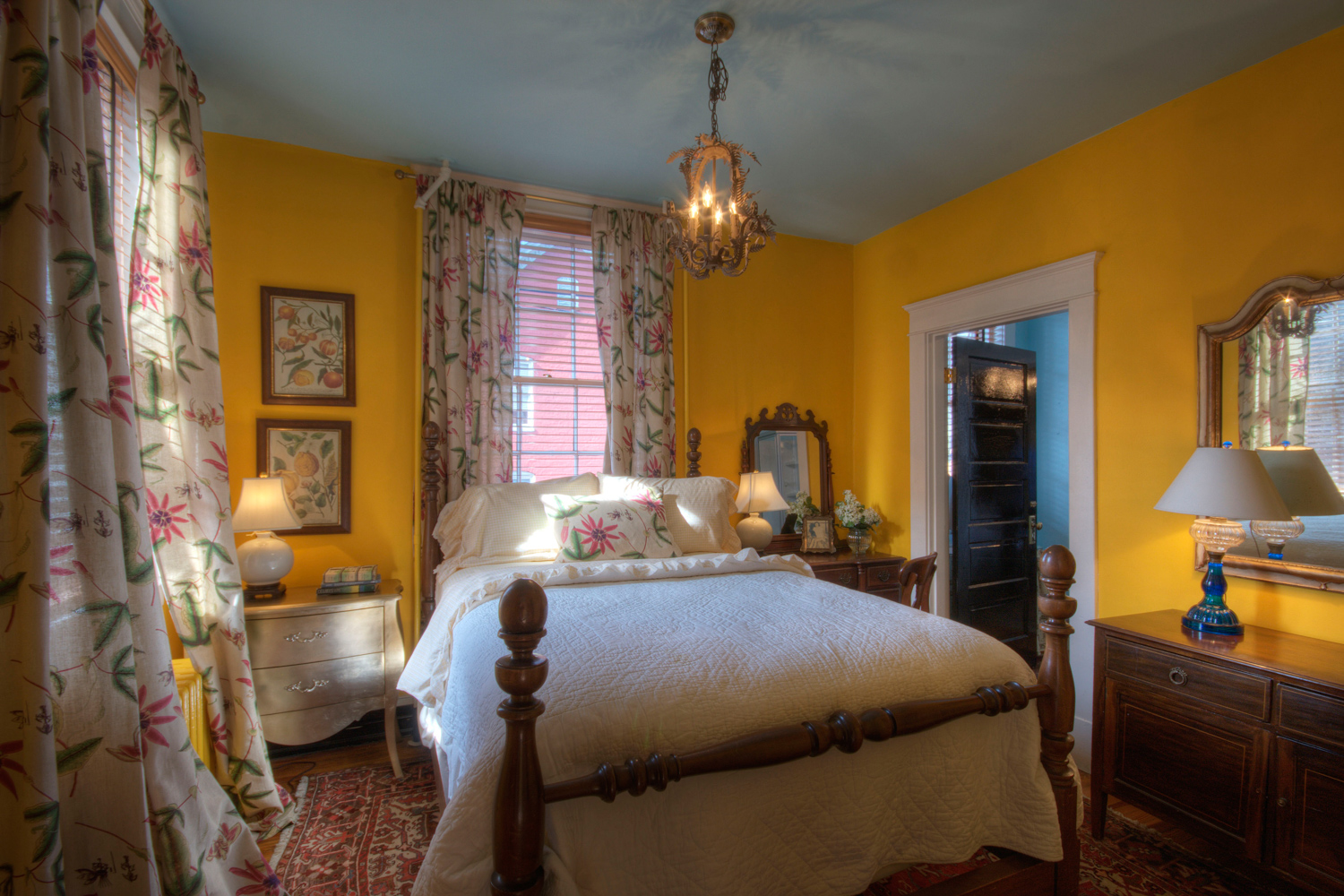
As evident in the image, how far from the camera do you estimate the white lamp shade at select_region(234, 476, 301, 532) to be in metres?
2.50

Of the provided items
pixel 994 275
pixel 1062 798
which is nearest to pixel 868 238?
pixel 994 275

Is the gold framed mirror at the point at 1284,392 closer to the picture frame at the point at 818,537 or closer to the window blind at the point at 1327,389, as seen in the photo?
the window blind at the point at 1327,389

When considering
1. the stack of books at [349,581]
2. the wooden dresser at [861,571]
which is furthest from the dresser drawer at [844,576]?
the stack of books at [349,581]

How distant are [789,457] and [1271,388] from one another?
2216 mm

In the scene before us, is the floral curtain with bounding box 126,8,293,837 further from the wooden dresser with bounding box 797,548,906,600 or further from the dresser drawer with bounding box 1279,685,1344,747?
the dresser drawer with bounding box 1279,685,1344,747

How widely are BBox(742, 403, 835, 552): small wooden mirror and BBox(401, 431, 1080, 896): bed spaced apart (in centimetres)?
199

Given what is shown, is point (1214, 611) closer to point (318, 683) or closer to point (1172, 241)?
point (1172, 241)

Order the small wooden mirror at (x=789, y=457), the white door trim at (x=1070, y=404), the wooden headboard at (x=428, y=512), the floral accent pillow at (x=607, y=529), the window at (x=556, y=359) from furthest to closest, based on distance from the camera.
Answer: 1. the small wooden mirror at (x=789, y=457)
2. the window at (x=556, y=359)
3. the wooden headboard at (x=428, y=512)
4. the white door trim at (x=1070, y=404)
5. the floral accent pillow at (x=607, y=529)

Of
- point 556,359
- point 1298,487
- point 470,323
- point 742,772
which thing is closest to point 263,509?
point 470,323

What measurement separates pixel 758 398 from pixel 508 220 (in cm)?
174

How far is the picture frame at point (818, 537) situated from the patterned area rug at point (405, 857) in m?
1.72

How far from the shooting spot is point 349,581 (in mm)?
2635

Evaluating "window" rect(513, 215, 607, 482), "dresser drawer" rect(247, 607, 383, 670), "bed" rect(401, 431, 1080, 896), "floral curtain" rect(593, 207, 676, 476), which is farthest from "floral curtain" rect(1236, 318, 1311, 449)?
"dresser drawer" rect(247, 607, 383, 670)

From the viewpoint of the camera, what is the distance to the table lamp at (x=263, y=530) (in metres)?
2.50
